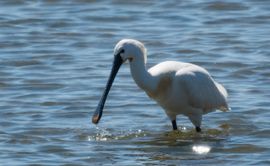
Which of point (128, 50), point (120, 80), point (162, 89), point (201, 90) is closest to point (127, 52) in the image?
point (128, 50)

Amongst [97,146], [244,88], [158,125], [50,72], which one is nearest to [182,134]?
[158,125]

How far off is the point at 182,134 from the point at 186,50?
15.7 feet

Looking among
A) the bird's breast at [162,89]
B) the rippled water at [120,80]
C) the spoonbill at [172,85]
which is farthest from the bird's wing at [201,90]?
the rippled water at [120,80]

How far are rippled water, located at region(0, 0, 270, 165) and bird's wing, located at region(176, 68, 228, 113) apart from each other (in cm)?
35

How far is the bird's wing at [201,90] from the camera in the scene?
1345 centimetres

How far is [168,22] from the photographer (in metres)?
21.0

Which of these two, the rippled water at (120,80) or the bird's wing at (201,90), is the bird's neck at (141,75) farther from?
the rippled water at (120,80)

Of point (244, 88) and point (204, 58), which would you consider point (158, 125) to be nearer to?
point (244, 88)

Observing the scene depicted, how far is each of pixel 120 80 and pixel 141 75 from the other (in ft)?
11.7

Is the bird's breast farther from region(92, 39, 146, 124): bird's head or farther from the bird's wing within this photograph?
region(92, 39, 146, 124): bird's head

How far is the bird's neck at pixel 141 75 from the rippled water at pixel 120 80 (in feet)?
2.38

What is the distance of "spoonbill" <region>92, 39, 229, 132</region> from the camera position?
13078 mm

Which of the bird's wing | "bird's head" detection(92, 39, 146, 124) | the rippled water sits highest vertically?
"bird's head" detection(92, 39, 146, 124)

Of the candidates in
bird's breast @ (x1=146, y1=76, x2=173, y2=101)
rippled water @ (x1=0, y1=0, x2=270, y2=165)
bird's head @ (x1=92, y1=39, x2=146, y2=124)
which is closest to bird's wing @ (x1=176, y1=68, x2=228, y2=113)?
bird's breast @ (x1=146, y1=76, x2=173, y2=101)
